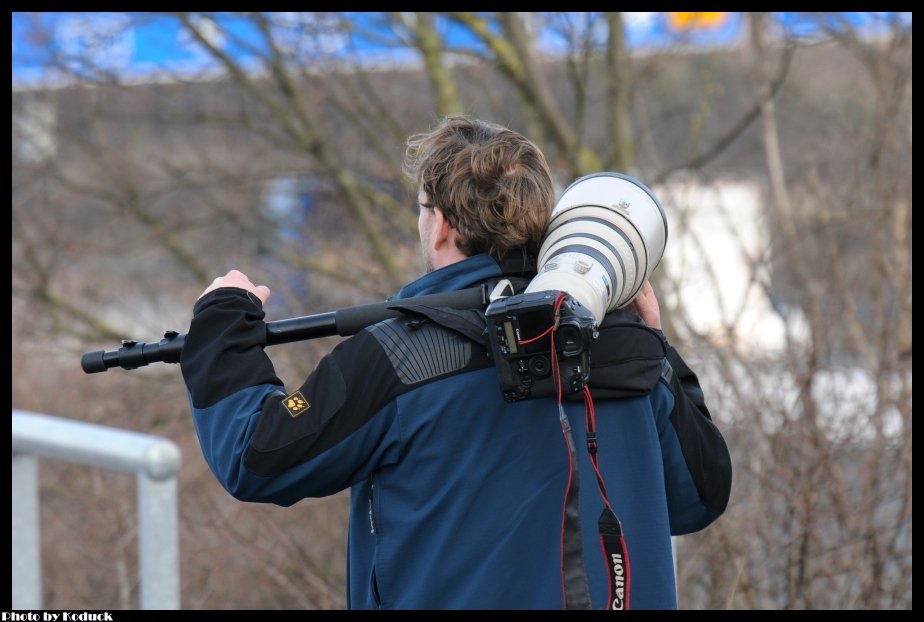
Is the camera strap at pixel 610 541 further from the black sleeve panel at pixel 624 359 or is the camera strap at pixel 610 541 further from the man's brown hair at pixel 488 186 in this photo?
the man's brown hair at pixel 488 186

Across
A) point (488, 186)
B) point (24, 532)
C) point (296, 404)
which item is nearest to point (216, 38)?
point (24, 532)

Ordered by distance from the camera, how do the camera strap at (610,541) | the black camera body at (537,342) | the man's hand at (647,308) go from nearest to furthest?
the black camera body at (537,342), the camera strap at (610,541), the man's hand at (647,308)

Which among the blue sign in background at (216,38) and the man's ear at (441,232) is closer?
the man's ear at (441,232)

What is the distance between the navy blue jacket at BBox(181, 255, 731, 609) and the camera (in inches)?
82.0

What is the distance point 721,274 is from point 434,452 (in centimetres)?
464

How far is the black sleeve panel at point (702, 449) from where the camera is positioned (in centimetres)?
232

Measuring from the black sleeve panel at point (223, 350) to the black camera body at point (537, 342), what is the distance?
1.54ft

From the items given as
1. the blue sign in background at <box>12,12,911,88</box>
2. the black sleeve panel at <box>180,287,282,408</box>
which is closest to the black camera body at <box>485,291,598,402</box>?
the black sleeve panel at <box>180,287,282,408</box>

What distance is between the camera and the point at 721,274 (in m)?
6.44

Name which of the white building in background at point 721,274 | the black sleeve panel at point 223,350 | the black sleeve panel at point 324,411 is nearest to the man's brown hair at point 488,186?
the black sleeve panel at point 324,411

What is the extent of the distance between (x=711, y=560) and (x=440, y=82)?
3.98 meters

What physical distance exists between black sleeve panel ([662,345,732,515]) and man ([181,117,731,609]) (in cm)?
10

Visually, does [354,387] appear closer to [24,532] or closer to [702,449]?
[702,449]
